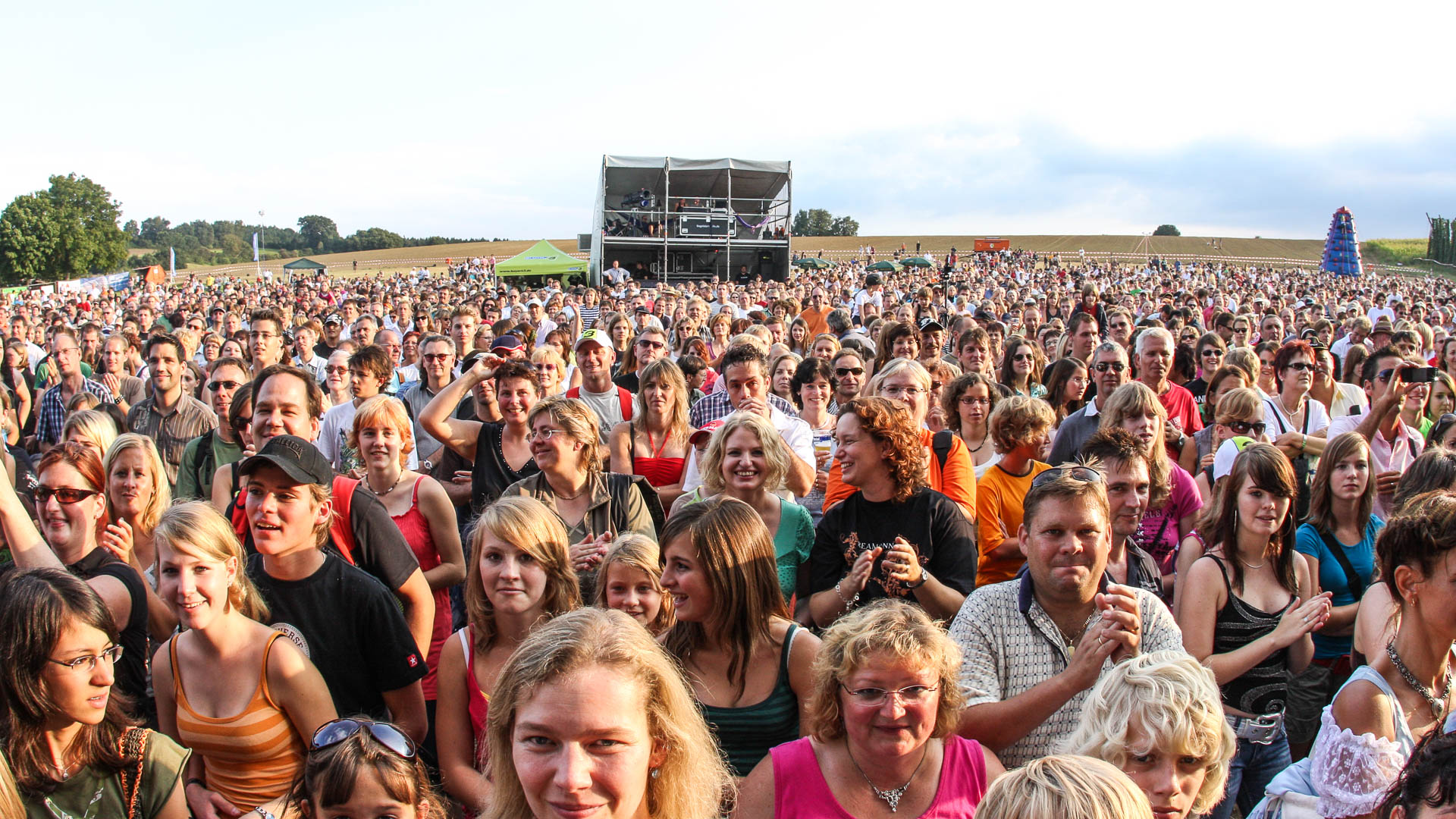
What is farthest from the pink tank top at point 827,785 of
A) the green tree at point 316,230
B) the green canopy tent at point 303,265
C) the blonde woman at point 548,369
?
the green tree at point 316,230

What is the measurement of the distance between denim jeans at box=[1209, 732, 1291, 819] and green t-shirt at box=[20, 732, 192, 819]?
3.19 meters

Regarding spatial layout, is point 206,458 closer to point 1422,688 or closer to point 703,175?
point 1422,688

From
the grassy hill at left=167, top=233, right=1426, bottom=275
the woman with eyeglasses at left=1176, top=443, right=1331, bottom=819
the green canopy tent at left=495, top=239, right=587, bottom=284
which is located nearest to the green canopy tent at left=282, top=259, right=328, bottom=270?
the grassy hill at left=167, top=233, right=1426, bottom=275

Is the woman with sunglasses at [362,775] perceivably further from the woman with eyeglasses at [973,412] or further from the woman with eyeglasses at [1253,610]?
the woman with eyeglasses at [973,412]

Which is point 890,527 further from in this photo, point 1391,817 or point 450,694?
point 1391,817

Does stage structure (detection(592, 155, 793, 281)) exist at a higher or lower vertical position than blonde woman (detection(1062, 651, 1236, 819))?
higher

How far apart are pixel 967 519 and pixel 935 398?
109 inches

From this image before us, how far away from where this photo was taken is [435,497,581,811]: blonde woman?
9.17 feet

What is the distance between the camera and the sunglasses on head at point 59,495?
3.40 m

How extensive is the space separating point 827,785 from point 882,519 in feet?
4.48

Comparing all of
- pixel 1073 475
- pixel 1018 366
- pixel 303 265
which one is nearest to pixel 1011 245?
pixel 303 265

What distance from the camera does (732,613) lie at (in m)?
2.67

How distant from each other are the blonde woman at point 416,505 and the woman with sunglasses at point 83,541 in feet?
3.10

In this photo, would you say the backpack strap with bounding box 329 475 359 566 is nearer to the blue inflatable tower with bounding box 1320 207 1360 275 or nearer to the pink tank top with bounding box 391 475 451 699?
the pink tank top with bounding box 391 475 451 699
